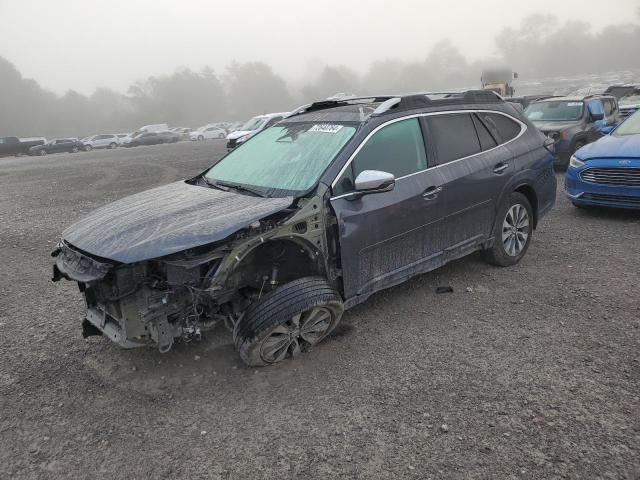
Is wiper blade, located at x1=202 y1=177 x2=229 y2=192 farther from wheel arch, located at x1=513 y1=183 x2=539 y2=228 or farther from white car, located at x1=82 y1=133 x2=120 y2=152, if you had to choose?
white car, located at x1=82 y1=133 x2=120 y2=152

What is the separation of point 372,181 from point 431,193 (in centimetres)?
80

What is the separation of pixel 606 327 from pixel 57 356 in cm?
439

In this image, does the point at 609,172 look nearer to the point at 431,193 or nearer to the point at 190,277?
the point at 431,193

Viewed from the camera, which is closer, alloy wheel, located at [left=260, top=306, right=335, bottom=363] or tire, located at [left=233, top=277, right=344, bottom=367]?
tire, located at [left=233, top=277, right=344, bottom=367]

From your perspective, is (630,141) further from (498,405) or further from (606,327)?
(498,405)

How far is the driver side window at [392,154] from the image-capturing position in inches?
147

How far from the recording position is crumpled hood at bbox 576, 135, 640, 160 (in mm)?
6500

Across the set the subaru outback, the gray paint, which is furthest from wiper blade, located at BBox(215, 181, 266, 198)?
the subaru outback

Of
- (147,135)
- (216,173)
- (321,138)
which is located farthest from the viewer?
(147,135)

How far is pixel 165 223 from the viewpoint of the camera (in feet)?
10.9

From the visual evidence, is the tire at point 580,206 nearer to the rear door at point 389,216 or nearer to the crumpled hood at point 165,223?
the rear door at point 389,216

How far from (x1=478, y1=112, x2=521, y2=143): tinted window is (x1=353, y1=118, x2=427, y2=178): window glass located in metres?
1.08

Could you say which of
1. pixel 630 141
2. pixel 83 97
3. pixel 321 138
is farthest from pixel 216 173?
pixel 83 97

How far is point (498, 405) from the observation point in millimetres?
2984
